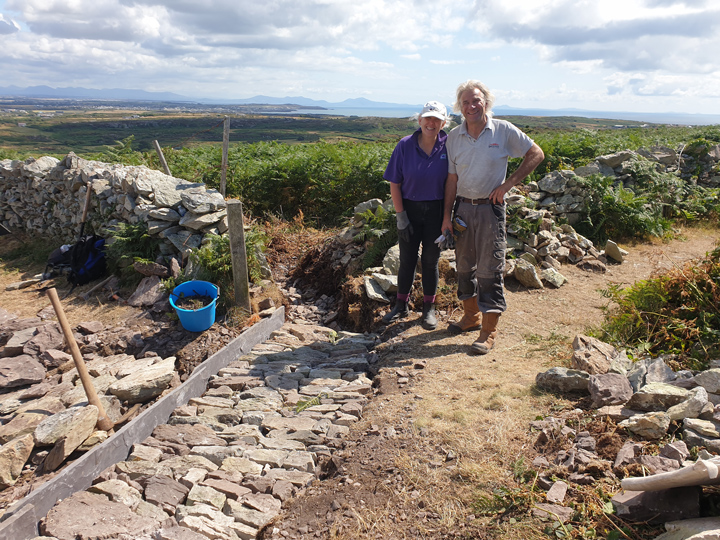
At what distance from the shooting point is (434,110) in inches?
185

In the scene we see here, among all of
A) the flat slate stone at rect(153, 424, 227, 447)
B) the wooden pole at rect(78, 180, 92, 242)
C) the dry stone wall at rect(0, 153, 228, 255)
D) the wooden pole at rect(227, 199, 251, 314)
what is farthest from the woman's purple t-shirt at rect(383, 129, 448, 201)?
the wooden pole at rect(78, 180, 92, 242)

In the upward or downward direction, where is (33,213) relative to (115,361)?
upward

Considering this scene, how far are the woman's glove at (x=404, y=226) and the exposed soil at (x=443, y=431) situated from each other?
1252mm

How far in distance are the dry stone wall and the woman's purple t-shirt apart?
3.95m

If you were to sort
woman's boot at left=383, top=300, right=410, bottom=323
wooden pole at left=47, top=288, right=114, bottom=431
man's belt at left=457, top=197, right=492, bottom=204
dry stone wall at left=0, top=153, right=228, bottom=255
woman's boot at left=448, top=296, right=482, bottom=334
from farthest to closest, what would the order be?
dry stone wall at left=0, top=153, right=228, bottom=255, woman's boot at left=383, top=300, right=410, bottom=323, woman's boot at left=448, top=296, right=482, bottom=334, man's belt at left=457, top=197, right=492, bottom=204, wooden pole at left=47, top=288, right=114, bottom=431

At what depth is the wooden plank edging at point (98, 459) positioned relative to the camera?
3.05 m

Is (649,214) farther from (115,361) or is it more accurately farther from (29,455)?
(29,455)

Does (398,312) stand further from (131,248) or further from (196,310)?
(131,248)

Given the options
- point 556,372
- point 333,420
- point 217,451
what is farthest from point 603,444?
point 217,451

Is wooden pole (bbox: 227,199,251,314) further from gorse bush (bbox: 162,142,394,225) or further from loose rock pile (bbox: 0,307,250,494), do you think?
gorse bush (bbox: 162,142,394,225)

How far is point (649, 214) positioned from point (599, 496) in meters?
8.48

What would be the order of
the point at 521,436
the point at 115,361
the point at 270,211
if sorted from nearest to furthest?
1. the point at 521,436
2. the point at 115,361
3. the point at 270,211

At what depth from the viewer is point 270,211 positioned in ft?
35.8

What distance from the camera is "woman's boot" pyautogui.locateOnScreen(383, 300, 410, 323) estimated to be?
605 centimetres
